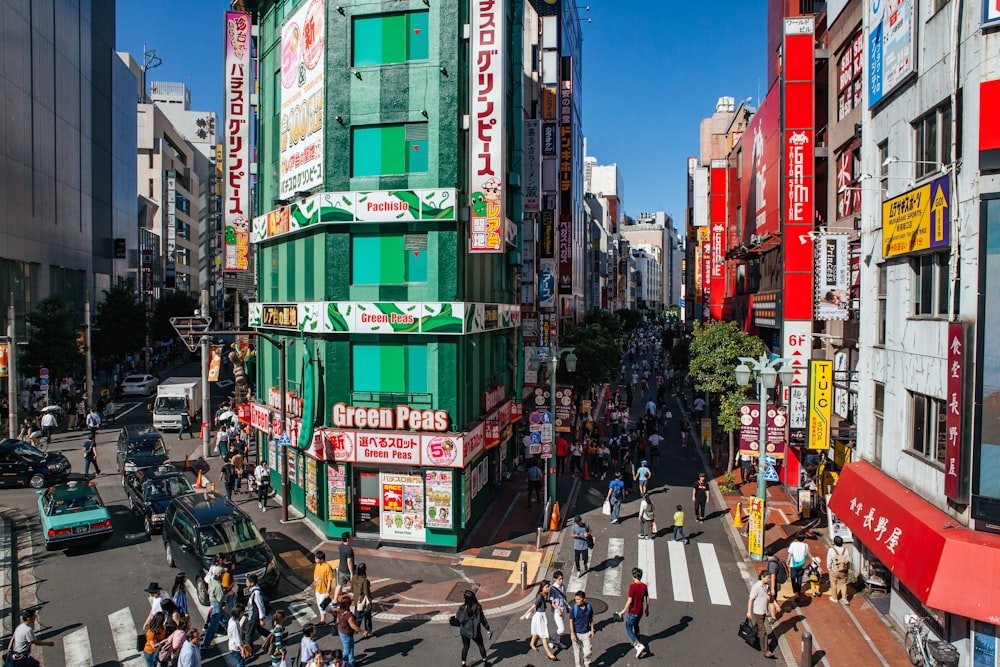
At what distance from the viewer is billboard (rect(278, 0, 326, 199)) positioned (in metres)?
23.0

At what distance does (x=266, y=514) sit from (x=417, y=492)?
6.91 m

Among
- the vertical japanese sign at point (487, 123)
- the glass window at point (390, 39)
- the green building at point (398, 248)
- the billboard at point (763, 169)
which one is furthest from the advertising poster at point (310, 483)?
the billboard at point (763, 169)

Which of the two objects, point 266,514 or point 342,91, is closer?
point 342,91

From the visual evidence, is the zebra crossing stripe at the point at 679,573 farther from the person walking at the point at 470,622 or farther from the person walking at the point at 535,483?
the person walking at the point at 470,622

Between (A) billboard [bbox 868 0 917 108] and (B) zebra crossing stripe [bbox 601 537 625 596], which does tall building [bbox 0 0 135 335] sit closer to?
(B) zebra crossing stripe [bbox 601 537 625 596]

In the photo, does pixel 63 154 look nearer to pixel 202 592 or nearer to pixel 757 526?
pixel 202 592

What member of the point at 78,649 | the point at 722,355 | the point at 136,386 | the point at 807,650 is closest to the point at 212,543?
the point at 78,649

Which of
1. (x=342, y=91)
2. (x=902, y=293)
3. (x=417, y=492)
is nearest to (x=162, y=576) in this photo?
(x=417, y=492)

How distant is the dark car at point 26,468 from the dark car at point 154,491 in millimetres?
5431

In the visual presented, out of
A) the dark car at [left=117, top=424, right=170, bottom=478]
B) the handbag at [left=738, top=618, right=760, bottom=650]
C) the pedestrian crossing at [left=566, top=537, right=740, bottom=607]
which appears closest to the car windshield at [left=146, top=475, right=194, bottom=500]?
the dark car at [left=117, top=424, right=170, bottom=478]

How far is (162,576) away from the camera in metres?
19.1

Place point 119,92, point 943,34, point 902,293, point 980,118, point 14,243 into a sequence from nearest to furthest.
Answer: point 980,118 < point 943,34 < point 902,293 < point 14,243 < point 119,92

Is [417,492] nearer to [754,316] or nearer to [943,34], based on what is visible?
[943,34]

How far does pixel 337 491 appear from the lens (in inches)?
872
